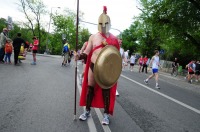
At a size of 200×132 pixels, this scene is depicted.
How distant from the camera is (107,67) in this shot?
16.0 feet

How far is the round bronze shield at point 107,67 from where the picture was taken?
484 centimetres

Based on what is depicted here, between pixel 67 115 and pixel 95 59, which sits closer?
pixel 95 59

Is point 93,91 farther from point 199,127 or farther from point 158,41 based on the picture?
point 158,41

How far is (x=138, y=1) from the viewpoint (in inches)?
1099

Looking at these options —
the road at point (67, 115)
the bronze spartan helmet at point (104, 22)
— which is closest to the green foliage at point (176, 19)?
the road at point (67, 115)

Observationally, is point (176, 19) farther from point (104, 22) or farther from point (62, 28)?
point (62, 28)

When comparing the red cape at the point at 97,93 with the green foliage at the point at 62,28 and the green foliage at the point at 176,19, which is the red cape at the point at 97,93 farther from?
the green foliage at the point at 62,28

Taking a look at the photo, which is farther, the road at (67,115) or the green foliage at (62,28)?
the green foliage at (62,28)

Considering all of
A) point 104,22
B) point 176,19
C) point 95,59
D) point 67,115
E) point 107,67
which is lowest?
point 67,115

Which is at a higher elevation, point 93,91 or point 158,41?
point 158,41

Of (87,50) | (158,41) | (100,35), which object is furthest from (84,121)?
(158,41)

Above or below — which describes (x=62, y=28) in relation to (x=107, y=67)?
above

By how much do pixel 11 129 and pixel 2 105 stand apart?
5.32 ft

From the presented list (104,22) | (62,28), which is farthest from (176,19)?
(62,28)
